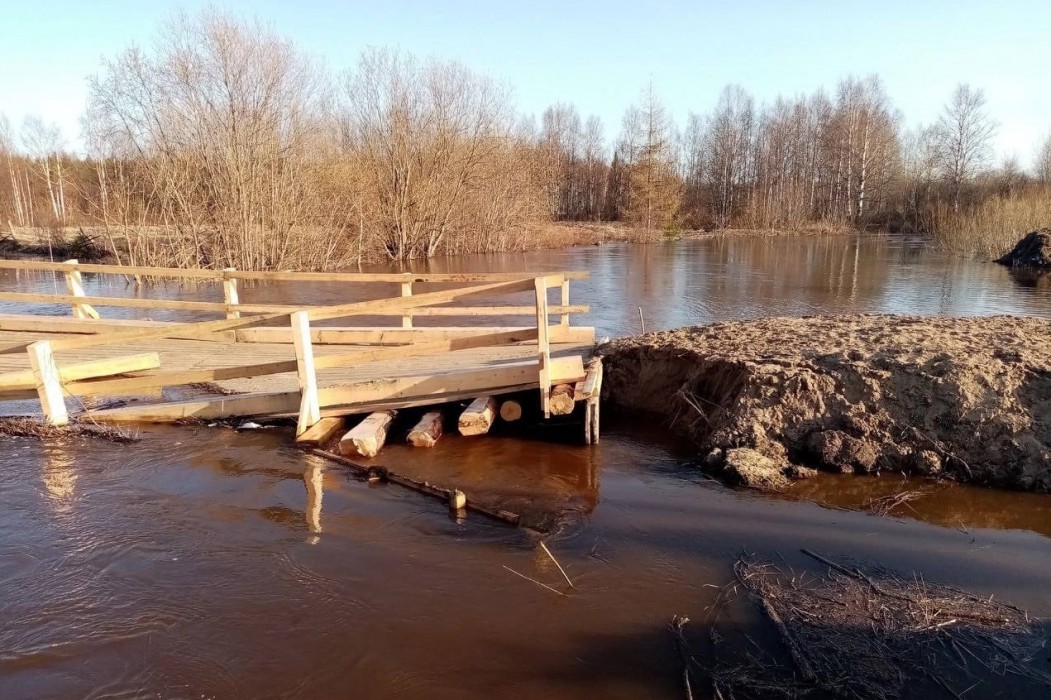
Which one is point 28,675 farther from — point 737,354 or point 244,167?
point 244,167

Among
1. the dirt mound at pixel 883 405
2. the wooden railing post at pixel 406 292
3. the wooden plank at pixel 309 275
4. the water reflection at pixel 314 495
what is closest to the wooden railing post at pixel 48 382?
the wooden plank at pixel 309 275

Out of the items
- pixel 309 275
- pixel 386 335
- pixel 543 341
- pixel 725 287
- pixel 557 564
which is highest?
pixel 309 275

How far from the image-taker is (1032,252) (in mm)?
27859

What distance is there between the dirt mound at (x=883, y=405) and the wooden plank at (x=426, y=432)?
2.85m

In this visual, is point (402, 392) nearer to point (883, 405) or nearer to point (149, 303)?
point (883, 405)

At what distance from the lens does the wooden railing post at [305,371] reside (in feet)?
21.9

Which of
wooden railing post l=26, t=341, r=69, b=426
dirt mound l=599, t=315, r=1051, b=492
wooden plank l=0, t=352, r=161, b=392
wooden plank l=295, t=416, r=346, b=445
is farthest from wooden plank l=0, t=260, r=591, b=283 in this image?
dirt mound l=599, t=315, r=1051, b=492

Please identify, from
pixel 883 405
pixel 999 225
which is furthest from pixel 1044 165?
pixel 883 405

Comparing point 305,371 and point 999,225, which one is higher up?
point 999,225

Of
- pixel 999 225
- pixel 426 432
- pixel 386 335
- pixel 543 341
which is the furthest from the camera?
pixel 999 225

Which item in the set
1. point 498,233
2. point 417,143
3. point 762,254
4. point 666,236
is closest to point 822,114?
point 666,236

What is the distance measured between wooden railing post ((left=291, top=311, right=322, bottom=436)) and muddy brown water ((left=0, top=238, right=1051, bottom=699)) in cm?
40

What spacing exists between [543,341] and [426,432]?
1.64m

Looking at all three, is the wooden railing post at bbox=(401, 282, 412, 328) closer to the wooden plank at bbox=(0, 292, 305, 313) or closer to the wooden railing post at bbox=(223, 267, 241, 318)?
the wooden plank at bbox=(0, 292, 305, 313)
